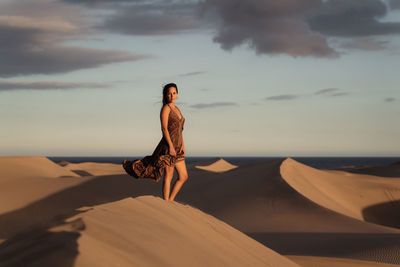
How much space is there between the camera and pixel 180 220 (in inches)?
221

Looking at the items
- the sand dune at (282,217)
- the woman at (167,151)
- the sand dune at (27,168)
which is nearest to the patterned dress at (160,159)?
the woman at (167,151)

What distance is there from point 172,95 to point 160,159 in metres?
0.85

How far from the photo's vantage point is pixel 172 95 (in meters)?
6.57

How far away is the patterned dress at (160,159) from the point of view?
21.1 feet

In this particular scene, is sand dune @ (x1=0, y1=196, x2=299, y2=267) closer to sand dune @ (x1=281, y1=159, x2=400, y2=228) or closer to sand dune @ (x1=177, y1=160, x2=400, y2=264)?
sand dune @ (x1=177, y1=160, x2=400, y2=264)

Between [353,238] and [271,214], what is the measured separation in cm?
439

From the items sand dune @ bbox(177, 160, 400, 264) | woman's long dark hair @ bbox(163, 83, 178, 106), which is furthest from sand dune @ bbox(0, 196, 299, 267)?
sand dune @ bbox(177, 160, 400, 264)

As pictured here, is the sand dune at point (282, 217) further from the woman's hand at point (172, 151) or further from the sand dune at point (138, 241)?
the woman's hand at point (172, 151)

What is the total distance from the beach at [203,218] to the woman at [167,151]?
425 mm

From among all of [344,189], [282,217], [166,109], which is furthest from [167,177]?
[344,189]

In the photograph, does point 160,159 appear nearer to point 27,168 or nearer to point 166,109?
point 166,109

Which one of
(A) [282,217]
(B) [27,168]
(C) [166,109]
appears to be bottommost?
(A) [282,217]

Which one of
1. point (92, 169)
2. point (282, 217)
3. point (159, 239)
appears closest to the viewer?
point (159, 239)

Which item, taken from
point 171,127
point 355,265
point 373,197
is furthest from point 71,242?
point 373,197
